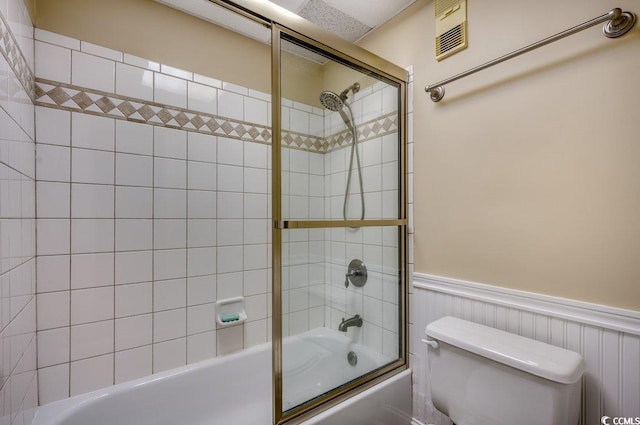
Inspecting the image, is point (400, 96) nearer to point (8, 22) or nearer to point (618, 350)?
point (618, 350)

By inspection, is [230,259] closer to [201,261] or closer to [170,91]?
[201,261]

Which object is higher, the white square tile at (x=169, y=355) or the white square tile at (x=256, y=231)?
the white square tile at (x=256, y=231)

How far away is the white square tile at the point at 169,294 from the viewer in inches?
58.2

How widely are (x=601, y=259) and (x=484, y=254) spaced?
368 mm

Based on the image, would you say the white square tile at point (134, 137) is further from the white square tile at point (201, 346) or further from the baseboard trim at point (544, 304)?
the baseboard trim at point (544, 304)

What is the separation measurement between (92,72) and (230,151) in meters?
0.72

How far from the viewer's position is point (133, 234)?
4.65 feet

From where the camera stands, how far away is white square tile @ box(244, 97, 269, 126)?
1798 mm

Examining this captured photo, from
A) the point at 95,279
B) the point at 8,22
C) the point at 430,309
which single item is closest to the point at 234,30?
the point at 8,22

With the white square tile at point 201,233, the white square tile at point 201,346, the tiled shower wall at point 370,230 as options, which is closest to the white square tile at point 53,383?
the white square tile at point 201,346

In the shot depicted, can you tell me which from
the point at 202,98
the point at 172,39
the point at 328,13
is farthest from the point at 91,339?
the point at 328,13

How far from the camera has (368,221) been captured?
1406 millimetres

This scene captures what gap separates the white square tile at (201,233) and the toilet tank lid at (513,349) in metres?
1.25

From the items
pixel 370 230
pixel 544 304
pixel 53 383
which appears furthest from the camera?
pixel 370 230
